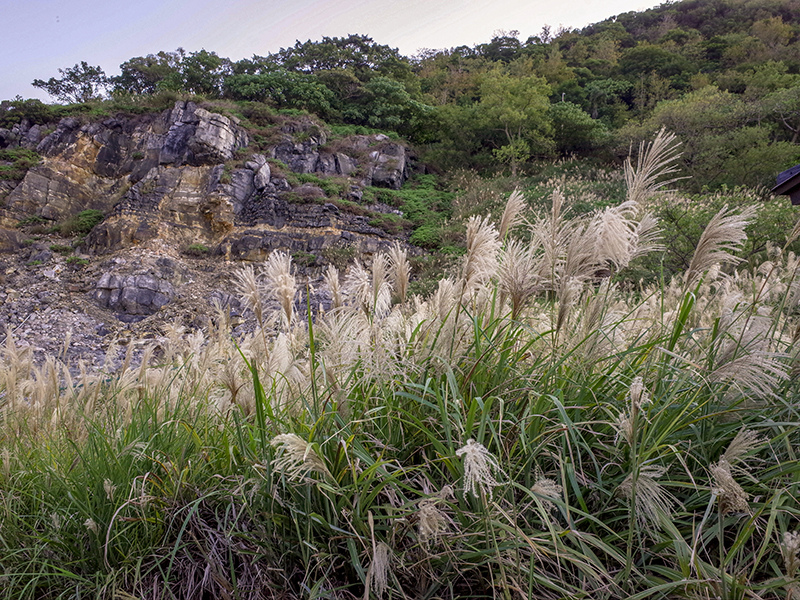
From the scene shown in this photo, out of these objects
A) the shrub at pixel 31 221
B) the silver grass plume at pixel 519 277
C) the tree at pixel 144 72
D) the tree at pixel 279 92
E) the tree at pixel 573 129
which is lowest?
the silver grass plume at pixel 519 277

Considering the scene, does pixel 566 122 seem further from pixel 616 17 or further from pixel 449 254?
pixel 616 17

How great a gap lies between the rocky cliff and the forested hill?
3.32 meters

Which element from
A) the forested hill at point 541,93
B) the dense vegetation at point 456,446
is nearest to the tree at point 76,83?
the forested hill at point 541,93

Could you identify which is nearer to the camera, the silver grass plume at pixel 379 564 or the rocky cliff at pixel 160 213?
the silver grass plume at pixel 379 564

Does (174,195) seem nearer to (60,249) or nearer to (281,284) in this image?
(60,249)

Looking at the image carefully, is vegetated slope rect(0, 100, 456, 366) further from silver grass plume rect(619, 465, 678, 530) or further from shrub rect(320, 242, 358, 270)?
silver grass plume rect(619, 465, 678, 530)

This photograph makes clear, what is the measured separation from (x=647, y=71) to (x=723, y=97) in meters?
15.3

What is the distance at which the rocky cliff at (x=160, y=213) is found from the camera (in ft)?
40.8

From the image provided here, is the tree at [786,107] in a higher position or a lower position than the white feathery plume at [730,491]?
higher

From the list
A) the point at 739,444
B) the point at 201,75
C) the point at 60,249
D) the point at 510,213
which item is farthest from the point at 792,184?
the point at 201,75

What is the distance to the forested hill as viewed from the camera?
19.5 meters

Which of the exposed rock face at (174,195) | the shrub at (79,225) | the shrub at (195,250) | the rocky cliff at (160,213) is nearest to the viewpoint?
the rocky cliff at (160,213)

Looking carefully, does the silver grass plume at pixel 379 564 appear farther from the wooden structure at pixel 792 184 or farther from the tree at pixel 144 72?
the tree at pixel 144 72

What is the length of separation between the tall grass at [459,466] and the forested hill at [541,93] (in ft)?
68.0
